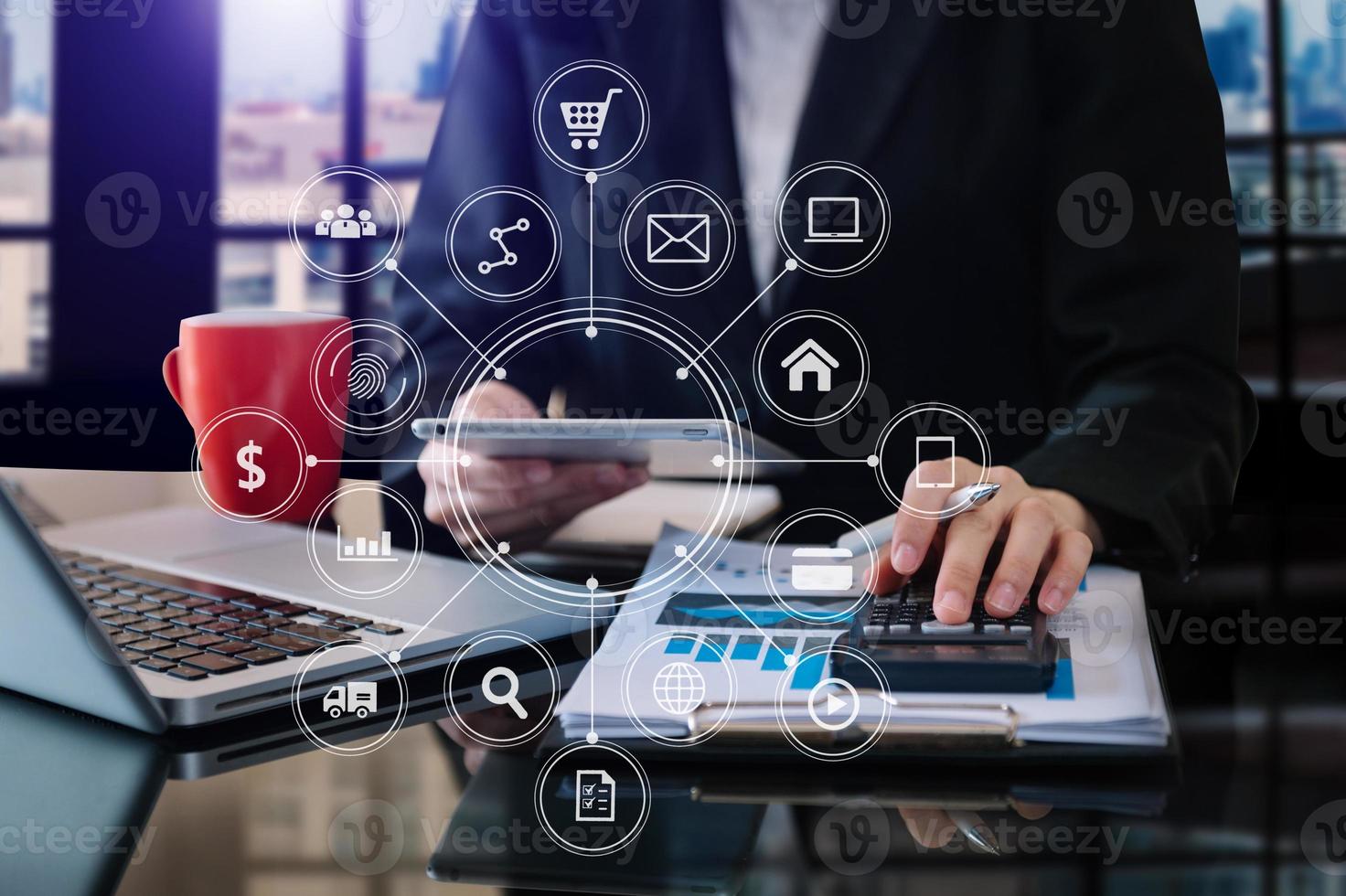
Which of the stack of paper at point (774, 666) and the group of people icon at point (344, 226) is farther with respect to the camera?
the group of people icon at point (344, 226)

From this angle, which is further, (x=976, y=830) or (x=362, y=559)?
(x=362, y=559)

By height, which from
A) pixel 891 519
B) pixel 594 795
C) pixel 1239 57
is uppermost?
pixel 1239 57

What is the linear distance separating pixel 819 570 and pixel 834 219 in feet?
0.52

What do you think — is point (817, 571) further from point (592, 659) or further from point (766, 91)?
point (766, 91)

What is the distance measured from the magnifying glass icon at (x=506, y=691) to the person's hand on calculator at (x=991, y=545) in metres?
0.16

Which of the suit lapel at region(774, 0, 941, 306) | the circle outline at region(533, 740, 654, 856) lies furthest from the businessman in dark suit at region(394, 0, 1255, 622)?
the circle outline at region(533, 740, 654, 856)

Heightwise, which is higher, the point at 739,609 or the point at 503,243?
the point at 503,243

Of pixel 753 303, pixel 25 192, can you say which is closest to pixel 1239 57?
pixel 753 303

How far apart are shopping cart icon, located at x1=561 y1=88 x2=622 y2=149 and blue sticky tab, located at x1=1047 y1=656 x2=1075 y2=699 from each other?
31 cm

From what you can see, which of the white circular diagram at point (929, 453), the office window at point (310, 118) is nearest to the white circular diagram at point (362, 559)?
the office window at point (310, 118)

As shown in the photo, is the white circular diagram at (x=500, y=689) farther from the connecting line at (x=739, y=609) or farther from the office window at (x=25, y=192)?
the office window at (x=25, y=192)

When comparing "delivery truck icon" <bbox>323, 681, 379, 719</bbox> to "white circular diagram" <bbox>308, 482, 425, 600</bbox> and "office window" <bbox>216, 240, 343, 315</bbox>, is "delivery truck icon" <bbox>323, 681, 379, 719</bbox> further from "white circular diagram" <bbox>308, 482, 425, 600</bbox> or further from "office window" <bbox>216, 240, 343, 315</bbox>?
"office window" <bbox>216, 240, 343, 315</bbox>

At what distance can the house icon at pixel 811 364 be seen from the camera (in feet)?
1.66

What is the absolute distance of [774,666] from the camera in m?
0.45
